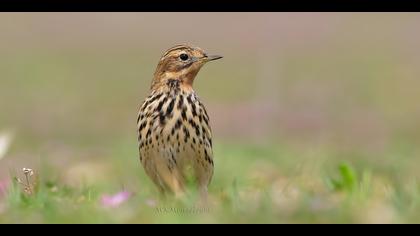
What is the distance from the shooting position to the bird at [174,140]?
8.17m

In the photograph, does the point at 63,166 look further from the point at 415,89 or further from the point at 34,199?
the point at 415,89

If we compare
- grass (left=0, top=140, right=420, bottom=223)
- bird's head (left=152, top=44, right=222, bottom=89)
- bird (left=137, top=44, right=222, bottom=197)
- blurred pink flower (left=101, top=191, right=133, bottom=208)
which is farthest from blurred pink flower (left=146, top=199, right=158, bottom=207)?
bird's head (left=152, top=44, right=222, bottom=89)

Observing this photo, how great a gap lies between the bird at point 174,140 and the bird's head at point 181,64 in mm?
187

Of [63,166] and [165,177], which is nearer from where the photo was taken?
[165,177]

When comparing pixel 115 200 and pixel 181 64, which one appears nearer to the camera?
pixel 115 200

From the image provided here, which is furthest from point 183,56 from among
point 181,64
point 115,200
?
point 115,200

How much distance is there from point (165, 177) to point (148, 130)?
37 centimetres

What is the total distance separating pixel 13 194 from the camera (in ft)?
21.8

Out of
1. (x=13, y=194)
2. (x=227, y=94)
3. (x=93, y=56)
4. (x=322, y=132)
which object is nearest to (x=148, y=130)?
(x=13, y=194)

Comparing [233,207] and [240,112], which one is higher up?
[240,112]

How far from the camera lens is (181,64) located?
29.4 ft

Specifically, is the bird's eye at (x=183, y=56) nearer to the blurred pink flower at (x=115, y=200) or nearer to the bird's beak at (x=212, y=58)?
the bird's beak at (x=212, y=58)

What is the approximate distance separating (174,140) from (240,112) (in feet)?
35.7

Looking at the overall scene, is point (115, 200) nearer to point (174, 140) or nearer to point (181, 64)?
point (174, 140)
